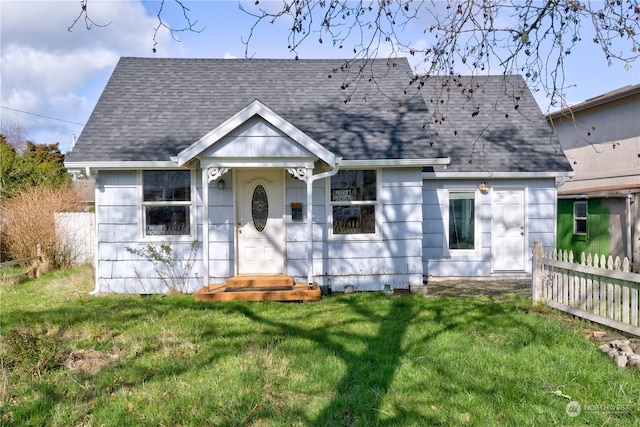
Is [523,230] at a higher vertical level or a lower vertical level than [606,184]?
lower

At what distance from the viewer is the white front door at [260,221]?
32.3 feet

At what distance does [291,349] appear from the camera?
5621 millimetres

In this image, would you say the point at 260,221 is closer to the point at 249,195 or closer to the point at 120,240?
the point at 249,195

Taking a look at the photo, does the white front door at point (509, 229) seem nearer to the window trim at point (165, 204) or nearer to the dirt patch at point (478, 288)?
the dirt patch at point (478, 288)

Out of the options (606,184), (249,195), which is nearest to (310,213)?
(249,195)

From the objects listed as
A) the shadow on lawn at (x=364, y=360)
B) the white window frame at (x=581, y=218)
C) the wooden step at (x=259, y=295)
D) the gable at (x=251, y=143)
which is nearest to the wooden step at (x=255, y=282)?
the wooden step at (x=259, y=295)

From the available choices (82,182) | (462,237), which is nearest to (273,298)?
(462,237)

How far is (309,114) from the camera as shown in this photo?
35.0 ft

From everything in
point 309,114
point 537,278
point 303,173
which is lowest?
point 537,278

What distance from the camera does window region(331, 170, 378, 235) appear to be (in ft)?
32.3

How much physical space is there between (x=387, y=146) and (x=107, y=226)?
621cm

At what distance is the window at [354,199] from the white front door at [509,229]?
11.9ft

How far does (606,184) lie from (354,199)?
11460 mm

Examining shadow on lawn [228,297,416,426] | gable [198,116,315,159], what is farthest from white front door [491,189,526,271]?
gable [198,116,315,159]
